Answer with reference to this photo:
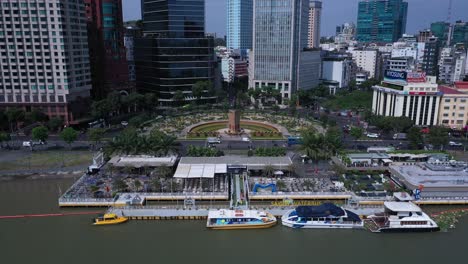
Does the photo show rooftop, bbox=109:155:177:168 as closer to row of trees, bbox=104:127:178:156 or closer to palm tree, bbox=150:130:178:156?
row of trees, bbox=104:127:178:156

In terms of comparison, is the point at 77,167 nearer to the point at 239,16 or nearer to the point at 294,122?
the point at 294,122

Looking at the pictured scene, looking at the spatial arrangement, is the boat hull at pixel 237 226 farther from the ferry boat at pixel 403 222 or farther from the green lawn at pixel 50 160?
the green lawn at pixel 50 160

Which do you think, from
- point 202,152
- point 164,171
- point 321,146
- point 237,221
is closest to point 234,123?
point 202,152

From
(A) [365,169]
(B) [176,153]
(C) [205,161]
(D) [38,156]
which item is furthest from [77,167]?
(A) [365,169]

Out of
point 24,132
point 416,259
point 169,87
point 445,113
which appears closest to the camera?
point 416,259

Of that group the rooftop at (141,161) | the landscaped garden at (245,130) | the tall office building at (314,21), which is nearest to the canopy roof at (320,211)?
the rooftop at (141,161)

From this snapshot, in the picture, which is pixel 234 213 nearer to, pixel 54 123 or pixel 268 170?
pixel 268 170

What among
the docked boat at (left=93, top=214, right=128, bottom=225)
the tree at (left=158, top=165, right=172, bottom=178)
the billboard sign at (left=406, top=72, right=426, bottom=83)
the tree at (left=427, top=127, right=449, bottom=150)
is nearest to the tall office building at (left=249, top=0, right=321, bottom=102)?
the billboard sign at (left=406, top=72, right=426, bottom=83)

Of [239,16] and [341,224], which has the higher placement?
[239,16]
